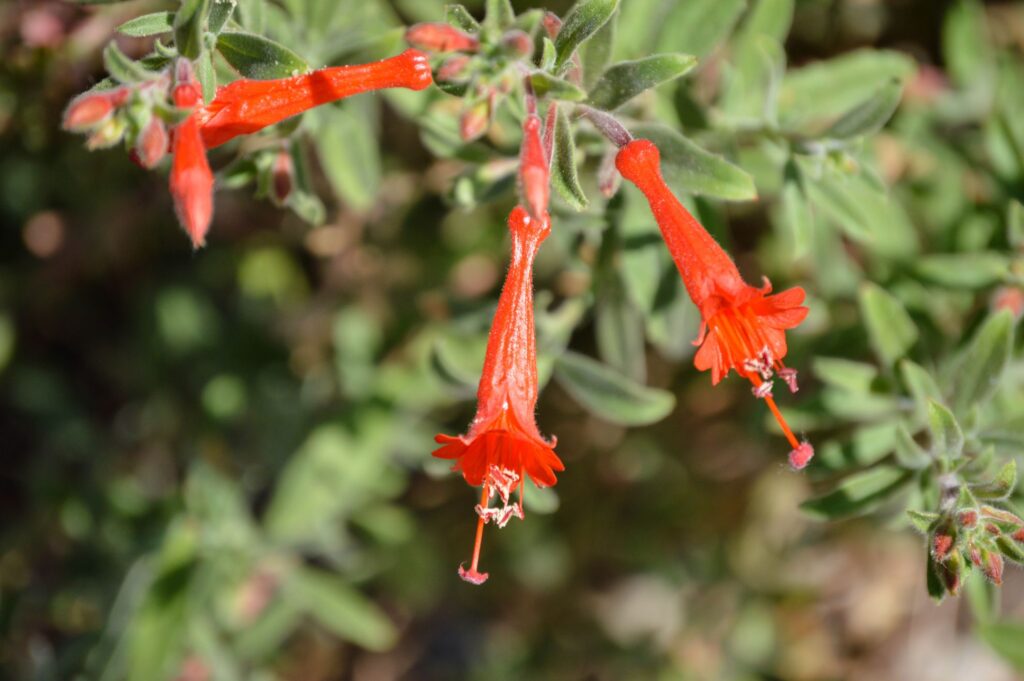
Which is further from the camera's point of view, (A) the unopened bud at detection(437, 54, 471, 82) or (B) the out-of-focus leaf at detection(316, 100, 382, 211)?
(B) the out-of-focus leaf at detection(316, 100, 382, 211)

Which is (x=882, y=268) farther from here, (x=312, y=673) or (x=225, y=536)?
(x=312, y=673)

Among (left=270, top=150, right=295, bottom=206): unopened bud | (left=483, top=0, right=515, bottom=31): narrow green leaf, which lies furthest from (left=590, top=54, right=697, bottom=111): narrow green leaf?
(left=270, top=150, right=295, bottom=206): unopened bud

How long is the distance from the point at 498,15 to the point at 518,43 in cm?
23

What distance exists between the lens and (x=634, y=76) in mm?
2539

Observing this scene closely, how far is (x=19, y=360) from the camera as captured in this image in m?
5.12

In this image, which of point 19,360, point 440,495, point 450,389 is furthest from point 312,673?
point 450,389

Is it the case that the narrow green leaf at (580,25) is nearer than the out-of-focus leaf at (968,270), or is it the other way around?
the narrow green leaf at (580,25)

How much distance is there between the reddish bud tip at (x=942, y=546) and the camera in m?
2.40

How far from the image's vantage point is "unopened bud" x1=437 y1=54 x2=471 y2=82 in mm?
2271

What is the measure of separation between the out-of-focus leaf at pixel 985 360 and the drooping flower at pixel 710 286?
97 centimetres

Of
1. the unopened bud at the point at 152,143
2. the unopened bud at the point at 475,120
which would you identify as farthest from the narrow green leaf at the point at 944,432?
the unopened bud at the point at 152,143

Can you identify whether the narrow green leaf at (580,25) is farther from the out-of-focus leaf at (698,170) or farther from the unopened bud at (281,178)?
the unopened bud at (281,178)

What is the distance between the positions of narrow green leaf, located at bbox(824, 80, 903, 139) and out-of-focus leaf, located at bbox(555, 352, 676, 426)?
3.32 ft

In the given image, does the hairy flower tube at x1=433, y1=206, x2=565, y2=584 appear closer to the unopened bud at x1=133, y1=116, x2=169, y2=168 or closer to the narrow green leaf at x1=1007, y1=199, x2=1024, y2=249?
the unopened bud at x1=133, y1=116, x2=169, y2=168
